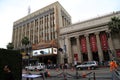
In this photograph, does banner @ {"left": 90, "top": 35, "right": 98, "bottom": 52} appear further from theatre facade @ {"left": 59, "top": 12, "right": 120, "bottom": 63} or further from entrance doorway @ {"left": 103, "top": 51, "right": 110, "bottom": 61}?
entrance doorway @ {"left": 103, "top": 51, "right": 110, "bottom": 61}

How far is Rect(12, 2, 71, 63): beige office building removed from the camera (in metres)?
49.1

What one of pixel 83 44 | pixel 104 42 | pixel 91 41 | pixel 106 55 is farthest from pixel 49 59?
pixel 104 42

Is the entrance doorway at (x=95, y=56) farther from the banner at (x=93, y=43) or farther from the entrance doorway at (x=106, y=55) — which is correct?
the entrance doorway at (x=106, y=55)

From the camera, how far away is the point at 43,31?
5750 centimetres

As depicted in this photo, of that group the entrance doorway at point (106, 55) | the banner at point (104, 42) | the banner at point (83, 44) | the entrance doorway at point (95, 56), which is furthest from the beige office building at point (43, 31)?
the entrance doorway at point (106, 55)

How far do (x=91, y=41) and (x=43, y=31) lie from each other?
23888 mm

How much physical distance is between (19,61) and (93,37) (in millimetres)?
Answer: 35446

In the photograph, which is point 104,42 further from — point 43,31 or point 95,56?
point 43,31

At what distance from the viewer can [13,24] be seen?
78.6 metres

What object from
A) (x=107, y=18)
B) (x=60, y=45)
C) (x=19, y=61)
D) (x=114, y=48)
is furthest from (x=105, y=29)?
(x=19, y=61)

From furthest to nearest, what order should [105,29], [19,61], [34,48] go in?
[34,48], [105,29], [19,61]

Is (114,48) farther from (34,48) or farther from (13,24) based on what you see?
(13,24)

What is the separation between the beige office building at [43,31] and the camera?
49.1 m

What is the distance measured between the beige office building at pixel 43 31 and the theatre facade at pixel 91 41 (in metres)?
4.63
